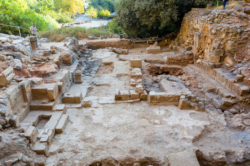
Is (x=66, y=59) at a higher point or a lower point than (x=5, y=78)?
lower

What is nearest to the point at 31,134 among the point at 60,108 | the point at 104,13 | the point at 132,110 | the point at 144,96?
the point at 60,108

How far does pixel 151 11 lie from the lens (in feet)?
43.7

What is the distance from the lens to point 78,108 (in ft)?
19.6

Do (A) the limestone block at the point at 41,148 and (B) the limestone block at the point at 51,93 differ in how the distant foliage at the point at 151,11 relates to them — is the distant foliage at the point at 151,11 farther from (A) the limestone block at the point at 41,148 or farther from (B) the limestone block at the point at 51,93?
(A) the limestone block at the point at 41,148

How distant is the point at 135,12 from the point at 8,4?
11647 mm

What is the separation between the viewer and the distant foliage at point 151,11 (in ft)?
42.6

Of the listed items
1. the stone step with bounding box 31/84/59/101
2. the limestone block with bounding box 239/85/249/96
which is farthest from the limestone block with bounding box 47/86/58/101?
the limestone block with bounding box 239/85/249/96

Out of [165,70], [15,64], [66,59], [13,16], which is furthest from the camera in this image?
[13,16]

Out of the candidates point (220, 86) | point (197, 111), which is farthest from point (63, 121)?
point (220, 86)

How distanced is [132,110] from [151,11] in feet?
32.8

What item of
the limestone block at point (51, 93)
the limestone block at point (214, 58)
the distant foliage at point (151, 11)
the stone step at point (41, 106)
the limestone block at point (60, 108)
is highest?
the distant foliage at point (151, 11)

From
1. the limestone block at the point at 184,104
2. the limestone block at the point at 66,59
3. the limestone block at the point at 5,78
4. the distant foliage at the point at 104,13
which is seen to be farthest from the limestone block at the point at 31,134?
the distant foliage at the point at 104,13

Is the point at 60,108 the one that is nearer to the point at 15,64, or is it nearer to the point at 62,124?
the point at 62,124

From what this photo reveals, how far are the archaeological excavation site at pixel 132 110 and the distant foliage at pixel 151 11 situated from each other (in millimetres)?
3931
